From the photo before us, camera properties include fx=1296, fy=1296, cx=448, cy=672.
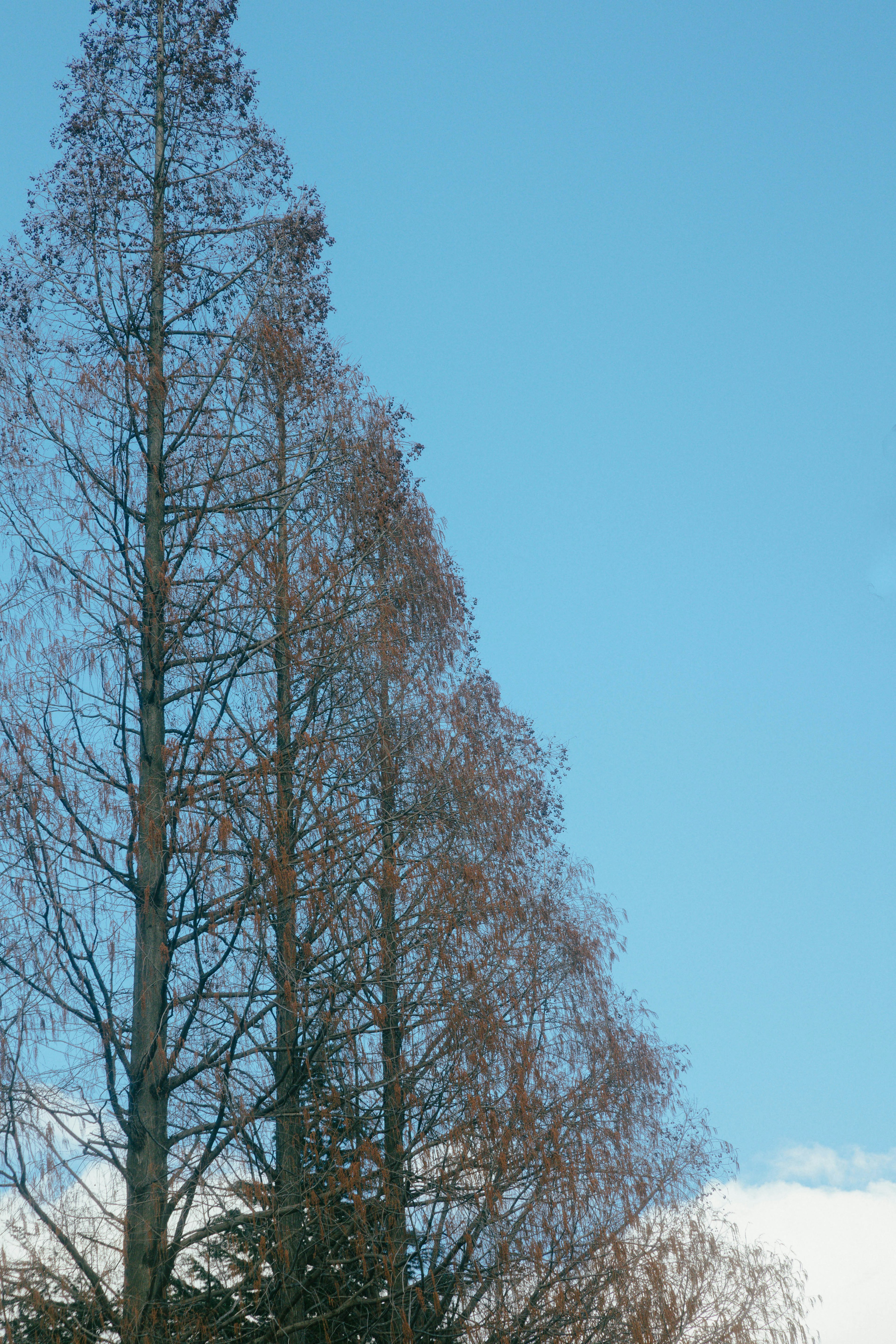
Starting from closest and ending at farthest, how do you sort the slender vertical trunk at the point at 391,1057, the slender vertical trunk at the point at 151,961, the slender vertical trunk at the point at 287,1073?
the slender vertical trunk at the point at 151,961 → the slender vertical trunk at the point at 287,1073 → the slender vertical trunk at the point at 391,1057

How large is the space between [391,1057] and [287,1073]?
4.42ft

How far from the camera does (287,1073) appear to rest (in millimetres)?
7492

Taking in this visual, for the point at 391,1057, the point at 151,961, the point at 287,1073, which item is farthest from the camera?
the point at 391,1057

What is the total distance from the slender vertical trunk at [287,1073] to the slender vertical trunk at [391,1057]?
57 centimetres

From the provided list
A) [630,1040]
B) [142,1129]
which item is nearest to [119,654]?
[142,1129]

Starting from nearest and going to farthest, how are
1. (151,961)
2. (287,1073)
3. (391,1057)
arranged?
(287,1073), (151,961), (391,1057)

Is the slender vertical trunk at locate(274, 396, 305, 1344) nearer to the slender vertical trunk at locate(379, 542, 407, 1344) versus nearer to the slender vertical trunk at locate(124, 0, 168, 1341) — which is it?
the slender vertical trunk at locate(379, 542, 407, 1344)

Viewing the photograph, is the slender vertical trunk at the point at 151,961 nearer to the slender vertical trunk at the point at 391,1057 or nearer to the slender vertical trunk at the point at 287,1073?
the slender vertical trunk at the point at 287,1073

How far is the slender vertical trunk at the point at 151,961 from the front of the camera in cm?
730

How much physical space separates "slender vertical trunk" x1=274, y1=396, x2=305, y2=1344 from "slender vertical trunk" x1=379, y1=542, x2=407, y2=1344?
0.57 metres

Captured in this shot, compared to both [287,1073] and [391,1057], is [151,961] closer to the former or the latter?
[287,1073]

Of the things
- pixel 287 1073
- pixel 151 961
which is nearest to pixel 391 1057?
pixel 287 1073

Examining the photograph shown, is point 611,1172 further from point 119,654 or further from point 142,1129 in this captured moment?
point 119,654

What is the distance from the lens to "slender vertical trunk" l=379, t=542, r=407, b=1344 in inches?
322
